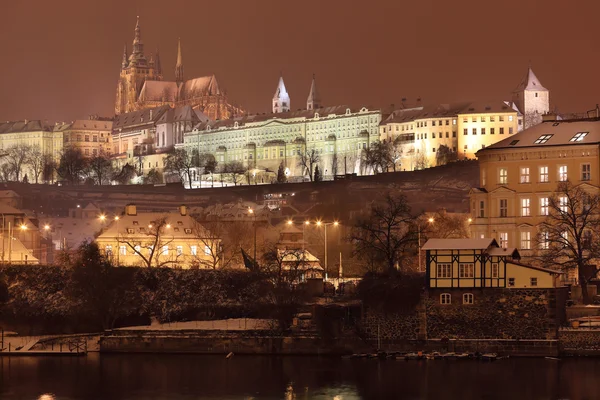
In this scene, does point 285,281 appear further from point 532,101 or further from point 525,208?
point 532,101

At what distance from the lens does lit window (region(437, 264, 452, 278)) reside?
2219 inches

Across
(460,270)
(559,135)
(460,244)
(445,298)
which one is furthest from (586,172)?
(445,298)

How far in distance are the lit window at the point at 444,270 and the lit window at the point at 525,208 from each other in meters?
14.8

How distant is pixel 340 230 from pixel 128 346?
4752cm

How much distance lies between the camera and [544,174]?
69750 mm

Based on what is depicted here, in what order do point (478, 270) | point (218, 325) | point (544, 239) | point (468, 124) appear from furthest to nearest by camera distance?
point (468, 124) < point (544, 239) < point (218, 325) < point (478, 270)

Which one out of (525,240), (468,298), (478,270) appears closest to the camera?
(468,298)

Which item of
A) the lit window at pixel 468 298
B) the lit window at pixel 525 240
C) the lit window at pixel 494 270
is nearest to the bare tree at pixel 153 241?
the lit window at pixel 525 240

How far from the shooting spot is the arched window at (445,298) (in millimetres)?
55562

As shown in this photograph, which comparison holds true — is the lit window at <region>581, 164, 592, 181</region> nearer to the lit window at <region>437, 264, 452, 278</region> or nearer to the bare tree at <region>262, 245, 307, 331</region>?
the bare tree at <region>262, 245, 307, 331</region>

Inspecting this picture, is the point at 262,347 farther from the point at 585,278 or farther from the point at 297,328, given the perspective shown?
the point at 585,278

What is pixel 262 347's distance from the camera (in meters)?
56.8

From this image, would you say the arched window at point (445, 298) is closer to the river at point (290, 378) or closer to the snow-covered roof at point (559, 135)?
the river at point (290, 378)

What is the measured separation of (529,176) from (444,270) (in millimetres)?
15415
